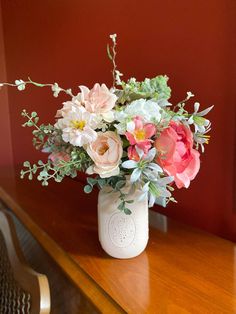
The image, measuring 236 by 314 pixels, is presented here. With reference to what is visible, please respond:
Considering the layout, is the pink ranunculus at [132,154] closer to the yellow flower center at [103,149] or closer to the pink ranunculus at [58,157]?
the yellow flower center at [103,149]

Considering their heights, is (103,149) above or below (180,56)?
below

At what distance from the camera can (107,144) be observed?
76 cm

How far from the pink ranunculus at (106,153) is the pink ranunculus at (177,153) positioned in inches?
3.6

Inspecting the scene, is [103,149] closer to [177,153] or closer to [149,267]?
[177,153]

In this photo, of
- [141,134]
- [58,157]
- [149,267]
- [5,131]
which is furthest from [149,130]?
[5,131]

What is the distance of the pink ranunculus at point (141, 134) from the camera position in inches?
28.6

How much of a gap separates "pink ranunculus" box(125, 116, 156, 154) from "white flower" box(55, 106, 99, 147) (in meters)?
0.08

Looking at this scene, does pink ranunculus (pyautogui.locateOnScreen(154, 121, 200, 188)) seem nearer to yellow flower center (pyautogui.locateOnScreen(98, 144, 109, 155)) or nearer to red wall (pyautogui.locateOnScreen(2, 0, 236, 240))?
yellow flower center (pyautogui.locateOnScreen(98, 144, 109, 155))

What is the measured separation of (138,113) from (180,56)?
0.39 metres

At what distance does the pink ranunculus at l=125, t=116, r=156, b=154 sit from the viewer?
0.73 metres

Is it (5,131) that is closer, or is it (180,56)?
(180,56)

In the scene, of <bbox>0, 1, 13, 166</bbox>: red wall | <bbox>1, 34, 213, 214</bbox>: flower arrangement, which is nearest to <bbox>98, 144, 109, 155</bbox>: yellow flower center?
<bbox>1, 34, 213, 214</bbox>: flower arrangement

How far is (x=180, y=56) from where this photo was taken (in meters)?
1.03

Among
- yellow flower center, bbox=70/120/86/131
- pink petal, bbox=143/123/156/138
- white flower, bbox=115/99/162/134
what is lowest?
pink petal, bbox=143/123/156/138
